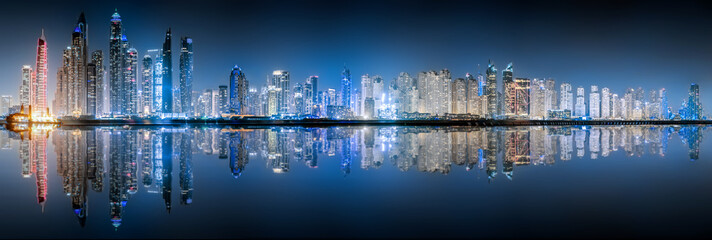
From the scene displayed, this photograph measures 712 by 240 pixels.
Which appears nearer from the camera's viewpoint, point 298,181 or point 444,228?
point 444,228

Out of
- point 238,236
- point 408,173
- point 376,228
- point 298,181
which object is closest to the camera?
point 238,236

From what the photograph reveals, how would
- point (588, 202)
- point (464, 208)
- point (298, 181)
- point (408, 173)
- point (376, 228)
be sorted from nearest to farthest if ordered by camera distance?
1. point (376, 228)
2. point (464, 208)
3. point (588, 202)
4. point (298, 181)
5. point (408, 173)

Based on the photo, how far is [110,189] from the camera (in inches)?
490

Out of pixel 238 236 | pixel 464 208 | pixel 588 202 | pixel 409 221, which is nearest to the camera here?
pixel 238 236

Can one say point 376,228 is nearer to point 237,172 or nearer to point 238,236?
point 238,236

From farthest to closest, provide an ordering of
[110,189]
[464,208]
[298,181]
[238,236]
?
[298,181] < [110,189] < [464,208] < [238,236]

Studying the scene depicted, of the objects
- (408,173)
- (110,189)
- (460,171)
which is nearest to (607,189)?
(460,171)

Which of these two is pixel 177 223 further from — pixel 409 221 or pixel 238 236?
pixel 409 221

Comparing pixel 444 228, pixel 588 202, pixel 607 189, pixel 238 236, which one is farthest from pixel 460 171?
pixel 238 236

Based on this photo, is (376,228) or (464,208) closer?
(376,228)

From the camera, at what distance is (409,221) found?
28.8 feet

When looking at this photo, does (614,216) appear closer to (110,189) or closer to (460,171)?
(460,171)

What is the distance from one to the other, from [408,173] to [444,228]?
8.21 m

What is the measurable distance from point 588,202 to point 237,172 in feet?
39.0
